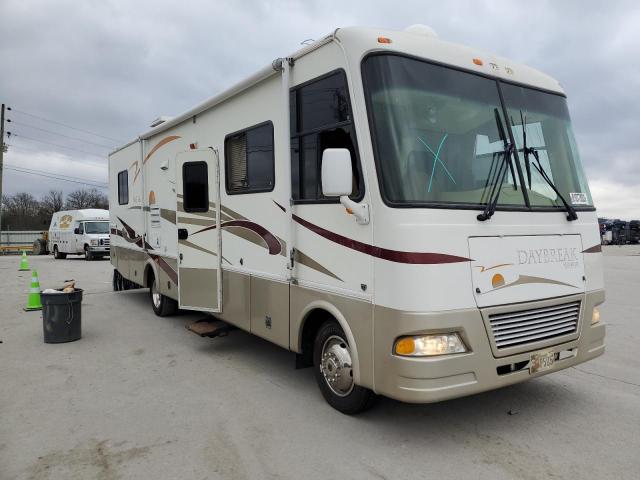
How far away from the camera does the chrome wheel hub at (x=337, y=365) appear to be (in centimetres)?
412

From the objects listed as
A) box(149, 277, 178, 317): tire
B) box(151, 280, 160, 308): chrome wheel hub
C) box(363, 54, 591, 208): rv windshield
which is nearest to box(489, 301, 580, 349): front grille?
box(363, 54, 591, 208): rv windshield

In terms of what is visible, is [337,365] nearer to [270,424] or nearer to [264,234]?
[270,424]

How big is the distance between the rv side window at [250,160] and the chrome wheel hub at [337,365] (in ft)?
5.63

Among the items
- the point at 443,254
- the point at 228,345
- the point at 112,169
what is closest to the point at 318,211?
the point at 443,254

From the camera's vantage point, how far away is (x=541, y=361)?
384cm

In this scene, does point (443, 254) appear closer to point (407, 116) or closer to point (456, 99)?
point (407, 116)

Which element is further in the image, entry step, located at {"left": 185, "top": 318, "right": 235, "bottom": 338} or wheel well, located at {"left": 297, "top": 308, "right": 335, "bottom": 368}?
entry step, located at {"left": 185, "top": 318, "right": 235, "bottom": 338}

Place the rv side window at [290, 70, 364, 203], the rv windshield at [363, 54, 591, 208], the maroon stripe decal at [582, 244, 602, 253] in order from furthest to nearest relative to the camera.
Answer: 1. the maroon stripe decal at [582, 244, 602, 253]
2. the rv side window at [290, 70, 364, 203]
3. the rv windshield at [363, 54, 591, 208]

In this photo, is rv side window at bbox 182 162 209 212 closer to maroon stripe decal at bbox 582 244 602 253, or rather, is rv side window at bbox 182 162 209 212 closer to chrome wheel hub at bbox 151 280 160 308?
chrome wheel hub at bbox 151 280 160 308

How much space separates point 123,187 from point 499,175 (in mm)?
8112

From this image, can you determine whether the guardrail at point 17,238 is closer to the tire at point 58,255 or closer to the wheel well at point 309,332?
the tire at point 58,255

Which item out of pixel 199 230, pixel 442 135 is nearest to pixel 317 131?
pixel 442 135

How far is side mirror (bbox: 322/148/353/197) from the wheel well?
1.25 meters

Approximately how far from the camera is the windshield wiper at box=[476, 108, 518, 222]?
369cm
